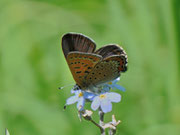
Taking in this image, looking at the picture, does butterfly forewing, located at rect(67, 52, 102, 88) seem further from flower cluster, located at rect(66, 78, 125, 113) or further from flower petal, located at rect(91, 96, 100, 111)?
flower petal, located at rect(91, 96, 100, 111)

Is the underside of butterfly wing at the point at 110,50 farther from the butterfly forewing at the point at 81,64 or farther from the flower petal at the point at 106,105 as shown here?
the flower petal at the point at 106,105

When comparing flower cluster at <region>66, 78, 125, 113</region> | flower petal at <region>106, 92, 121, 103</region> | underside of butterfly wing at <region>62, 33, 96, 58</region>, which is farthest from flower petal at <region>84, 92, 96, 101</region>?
underside of butterfly wing at <region>62, 33, 96, 58</region>

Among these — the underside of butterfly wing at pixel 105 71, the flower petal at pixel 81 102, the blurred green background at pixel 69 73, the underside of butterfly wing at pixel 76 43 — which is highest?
the underside of butterfly wing at pixel 76 43

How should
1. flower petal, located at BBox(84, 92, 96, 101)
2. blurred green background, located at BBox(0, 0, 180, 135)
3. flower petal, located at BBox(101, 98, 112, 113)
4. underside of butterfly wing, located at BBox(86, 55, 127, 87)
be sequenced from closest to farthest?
flower petal, located at BBox(101, 98, 112, 113), flower petal, located at BBox(84, 92, 96, 101), underside of butterfly wing, located at BBox(86, 55, 127, 87), blurred green background, located at BBox(0, 0, 180, 135)

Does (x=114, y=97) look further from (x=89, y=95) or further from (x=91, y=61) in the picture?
(x=91, y=61)

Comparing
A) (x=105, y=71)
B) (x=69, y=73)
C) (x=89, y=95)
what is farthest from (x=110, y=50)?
(x=69, y=73)

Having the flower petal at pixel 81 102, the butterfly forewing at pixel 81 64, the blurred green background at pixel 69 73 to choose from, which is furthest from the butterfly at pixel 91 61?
the blurred green background at pixel 69 73

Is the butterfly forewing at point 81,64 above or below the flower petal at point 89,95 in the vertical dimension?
above

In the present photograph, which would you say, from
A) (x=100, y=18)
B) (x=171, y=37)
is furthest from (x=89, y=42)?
(x=100, y=18)
